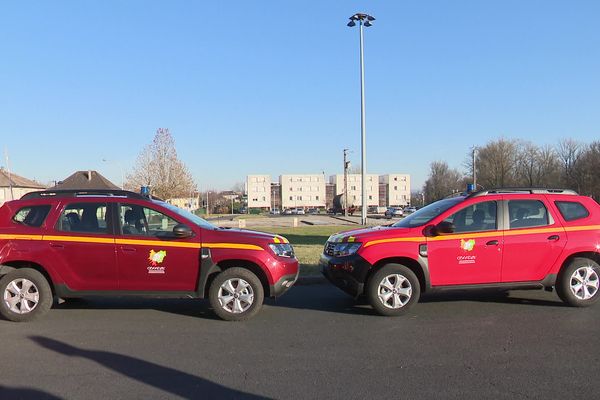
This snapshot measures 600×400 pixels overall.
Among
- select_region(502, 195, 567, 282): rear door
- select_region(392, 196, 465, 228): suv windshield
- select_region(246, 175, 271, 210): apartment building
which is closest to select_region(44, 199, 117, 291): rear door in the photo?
select_region(392, 196, 465, 228): suv windshield

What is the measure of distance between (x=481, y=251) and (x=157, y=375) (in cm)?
467

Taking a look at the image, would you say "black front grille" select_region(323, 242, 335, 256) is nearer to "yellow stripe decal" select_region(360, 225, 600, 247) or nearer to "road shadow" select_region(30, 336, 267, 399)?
"yellow stripe decal" select_region(360, 225, 600, 247)

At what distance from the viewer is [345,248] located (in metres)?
7.35

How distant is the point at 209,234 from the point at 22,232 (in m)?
2.54

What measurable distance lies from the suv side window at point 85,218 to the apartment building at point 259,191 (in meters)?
131

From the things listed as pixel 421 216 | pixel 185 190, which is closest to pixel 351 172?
pixel 185 190

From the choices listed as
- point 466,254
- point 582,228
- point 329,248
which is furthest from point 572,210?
point 329,248

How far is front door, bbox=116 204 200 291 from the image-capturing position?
6.80m

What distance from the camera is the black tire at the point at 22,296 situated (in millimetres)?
6781

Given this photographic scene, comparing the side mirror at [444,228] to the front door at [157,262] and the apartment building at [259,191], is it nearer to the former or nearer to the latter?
the front door at [157,262]

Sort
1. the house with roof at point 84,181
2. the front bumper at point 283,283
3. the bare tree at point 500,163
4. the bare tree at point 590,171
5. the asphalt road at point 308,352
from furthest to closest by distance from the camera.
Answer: the bare tree at point 500,163 → the bare tree at point 590,171 → the house with roof at point 84,181 → the front bumper at point 283,283 → the asphalt road at point 308,352

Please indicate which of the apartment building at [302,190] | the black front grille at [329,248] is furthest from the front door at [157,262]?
the apartment building at [302,190]

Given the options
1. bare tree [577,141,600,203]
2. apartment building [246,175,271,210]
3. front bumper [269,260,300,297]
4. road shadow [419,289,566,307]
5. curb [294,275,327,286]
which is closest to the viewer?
front bumper [269,260,300,297]

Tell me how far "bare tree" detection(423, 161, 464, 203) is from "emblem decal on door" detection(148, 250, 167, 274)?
Result: 113457 mm
